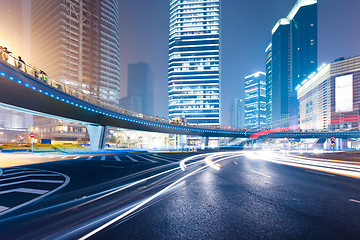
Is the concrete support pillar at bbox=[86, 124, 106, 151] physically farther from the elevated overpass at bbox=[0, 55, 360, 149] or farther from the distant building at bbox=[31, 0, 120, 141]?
the distant building at bbox=[31, 0, 120, 141]

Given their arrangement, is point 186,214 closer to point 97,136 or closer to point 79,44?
point 97,136

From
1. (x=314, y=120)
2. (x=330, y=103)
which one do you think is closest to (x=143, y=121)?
(x=330, y=103)

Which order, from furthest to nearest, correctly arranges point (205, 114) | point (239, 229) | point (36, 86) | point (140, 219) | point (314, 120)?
point (314, 120), point (205, 114), point (36, 86), point (140, 219), point (239, 229)

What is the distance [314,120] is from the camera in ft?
543

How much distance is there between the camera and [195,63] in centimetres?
13738

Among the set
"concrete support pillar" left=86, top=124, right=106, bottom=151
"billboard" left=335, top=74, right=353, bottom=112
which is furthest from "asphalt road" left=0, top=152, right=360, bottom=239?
"billboard" left=335, top=74, right=353, bottom=112

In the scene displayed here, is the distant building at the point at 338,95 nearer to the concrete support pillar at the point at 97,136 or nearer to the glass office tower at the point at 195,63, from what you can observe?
the glass office tower at the point at 195,63

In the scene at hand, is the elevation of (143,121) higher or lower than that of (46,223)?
higher

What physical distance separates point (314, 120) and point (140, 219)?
20540 cm

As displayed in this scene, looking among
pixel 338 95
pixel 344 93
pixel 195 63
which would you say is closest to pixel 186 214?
pixel 195 63

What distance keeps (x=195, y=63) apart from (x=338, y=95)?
371ft

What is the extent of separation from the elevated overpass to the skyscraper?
7312 cm

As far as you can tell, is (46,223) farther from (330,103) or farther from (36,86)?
(330,103)

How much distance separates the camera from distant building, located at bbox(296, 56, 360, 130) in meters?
126
